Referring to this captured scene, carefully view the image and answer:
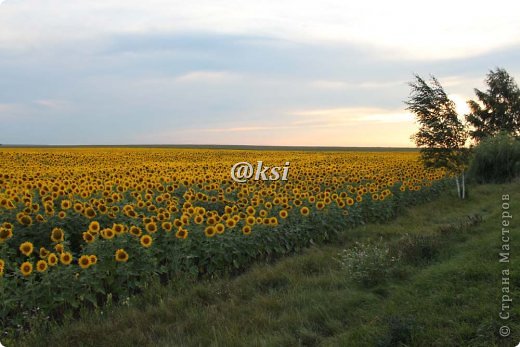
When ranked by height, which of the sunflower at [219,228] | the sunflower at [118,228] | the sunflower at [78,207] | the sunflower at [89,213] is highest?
the sunflower at [78,207]

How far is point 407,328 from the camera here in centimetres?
525

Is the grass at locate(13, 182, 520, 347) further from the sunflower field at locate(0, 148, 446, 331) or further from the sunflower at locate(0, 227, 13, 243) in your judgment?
the sunflower at locate(0, 227, 13, 243)

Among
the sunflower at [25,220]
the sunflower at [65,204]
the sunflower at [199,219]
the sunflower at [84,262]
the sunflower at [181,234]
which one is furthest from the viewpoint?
the sunflower at [65,204]

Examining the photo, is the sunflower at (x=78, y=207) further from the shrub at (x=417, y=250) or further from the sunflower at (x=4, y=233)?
the shrub at (x=417, y=250)

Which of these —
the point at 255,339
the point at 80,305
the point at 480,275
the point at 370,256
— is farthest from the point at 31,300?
the point at 480,275

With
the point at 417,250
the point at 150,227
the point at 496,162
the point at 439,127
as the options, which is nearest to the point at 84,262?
the point at 150,227

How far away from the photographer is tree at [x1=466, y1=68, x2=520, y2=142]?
46062 millimetres

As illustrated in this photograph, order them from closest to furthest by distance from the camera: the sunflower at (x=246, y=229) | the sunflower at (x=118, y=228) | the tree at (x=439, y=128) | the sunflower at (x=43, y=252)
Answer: the sunflower at (x=43, y=252), the sunflower at (x=118, y=228), the sunflower at (x=246, y=229), the tree at (x=439, y=128)

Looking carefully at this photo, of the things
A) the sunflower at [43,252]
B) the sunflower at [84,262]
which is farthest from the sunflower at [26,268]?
the sunflower at [84,262]

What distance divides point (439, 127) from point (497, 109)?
32598 mm

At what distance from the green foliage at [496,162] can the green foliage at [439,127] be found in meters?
6.09

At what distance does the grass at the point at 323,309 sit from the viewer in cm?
543

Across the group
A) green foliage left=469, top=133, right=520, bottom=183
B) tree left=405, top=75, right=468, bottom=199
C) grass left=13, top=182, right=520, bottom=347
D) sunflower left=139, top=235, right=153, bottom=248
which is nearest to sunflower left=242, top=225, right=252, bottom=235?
grass left=13, top=182, right=520, bottom=347

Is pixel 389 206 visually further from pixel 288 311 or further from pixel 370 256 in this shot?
pixel 288 311
